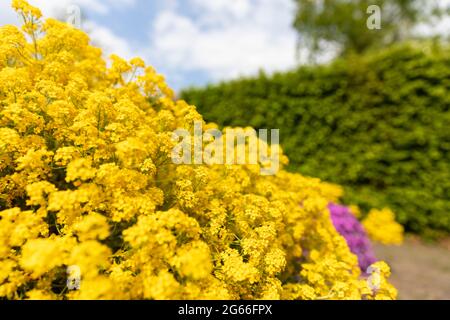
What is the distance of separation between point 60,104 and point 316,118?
23.0ft

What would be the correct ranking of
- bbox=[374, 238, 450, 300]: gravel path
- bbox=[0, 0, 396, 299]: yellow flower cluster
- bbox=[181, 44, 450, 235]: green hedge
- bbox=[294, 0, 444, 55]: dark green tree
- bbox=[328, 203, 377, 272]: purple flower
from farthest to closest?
bbox=[294, 0, 444, 55]: dark green tree
bbox=[181, 44, 450, 235]: green hedge
bbox=[374, 238, 450, 300]: gravel path
bbox=[328, 203, 377, 272]: purple flower
bbox=[0, 0, 396, 299]: yellow flower cluster

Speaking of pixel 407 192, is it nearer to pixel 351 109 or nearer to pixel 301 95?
pixel 351 109

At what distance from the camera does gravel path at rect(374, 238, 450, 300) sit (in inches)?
188

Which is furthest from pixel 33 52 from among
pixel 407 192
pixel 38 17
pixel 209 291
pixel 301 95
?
pixel 407 192

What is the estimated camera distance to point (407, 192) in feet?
→ 24.6

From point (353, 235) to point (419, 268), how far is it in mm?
2684

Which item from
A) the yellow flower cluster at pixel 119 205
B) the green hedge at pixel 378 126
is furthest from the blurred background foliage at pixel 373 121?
the yellow flower cluster at pixel 119 205

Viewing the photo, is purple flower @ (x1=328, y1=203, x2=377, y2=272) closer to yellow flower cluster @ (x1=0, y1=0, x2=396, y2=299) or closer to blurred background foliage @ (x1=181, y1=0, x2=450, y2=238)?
yellow flower cluster @ (x1=0, y1=0, x2=396, y2=299)

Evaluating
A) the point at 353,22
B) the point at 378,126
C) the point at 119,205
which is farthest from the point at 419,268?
the point at 353,22

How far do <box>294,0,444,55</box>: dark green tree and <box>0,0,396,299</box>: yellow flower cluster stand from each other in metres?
20.1

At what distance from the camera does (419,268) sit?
6.09 m

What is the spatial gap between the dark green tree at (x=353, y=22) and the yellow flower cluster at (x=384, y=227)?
15.9m

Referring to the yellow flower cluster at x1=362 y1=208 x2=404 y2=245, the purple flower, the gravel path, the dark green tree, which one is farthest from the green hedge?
the dark green tree

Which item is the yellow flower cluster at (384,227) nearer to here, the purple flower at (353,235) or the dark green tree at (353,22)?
the purple flower at (353,235)
